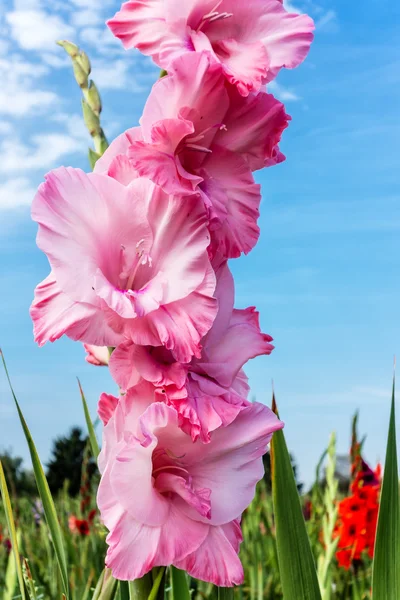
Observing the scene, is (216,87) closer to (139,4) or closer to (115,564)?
(139,4)

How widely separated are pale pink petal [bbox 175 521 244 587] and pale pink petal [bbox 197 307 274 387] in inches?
8.7

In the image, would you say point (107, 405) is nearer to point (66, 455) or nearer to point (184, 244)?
point (184, 244)

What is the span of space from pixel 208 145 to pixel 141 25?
20cm

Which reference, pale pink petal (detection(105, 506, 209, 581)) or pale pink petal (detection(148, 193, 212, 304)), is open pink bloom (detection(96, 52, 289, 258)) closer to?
pale pink petal (detection(148, 193, 212, 304))

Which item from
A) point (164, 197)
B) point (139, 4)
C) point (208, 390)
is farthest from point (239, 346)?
point (139, 4)

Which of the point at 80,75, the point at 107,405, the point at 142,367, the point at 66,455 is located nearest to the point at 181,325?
the point at 142,367

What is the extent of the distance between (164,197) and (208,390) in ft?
0.89

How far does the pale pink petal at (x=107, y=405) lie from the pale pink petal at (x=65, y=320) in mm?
108

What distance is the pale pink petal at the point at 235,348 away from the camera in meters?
1.04

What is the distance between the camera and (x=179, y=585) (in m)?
1.14

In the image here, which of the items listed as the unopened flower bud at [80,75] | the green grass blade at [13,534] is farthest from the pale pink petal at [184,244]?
the green grass blade at [13,534]

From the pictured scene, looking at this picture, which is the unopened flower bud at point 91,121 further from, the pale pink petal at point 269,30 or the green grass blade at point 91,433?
the green grass blade at point 91,433

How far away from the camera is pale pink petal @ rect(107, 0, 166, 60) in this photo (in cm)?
102

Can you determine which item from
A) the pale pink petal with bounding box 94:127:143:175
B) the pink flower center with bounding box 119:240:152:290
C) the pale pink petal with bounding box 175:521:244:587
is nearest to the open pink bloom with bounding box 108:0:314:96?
the pale pink petal with bounding box 94:127:143:175
